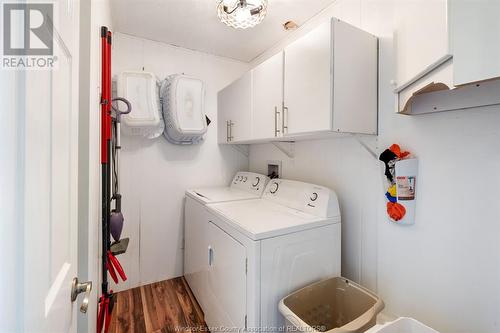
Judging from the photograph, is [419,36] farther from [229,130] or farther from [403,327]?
[229,130]

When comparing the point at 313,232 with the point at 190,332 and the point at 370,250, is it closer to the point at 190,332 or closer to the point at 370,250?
the point at 370,250

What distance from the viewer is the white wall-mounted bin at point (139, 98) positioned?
2.09 metres

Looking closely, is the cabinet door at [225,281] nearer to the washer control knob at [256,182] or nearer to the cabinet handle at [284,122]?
the washer control knob at [256,182]

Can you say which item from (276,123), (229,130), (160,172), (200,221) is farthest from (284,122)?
(160,172)

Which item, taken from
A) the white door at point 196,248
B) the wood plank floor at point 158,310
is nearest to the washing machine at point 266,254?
the white door at point 196,248

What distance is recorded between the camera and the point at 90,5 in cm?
107

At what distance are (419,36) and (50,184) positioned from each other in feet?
4.86

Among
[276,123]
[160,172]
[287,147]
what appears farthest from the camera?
[160,172]

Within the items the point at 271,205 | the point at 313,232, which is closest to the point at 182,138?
the point at 271,205

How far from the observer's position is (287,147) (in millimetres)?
2301

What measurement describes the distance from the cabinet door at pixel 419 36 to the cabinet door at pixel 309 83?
0.35 meters

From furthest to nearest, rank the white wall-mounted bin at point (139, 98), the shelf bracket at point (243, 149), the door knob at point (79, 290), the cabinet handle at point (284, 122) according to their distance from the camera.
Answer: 1. the shelf bracket at point (243, 149)
2. the white wall-mounted bin at point (139, 98)
3. the cabinet handle at point (284, 122)
4. the door knob at point (79, 290)

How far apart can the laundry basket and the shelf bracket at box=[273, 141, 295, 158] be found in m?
1.17

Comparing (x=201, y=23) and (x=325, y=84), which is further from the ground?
(x=201, y=23)
